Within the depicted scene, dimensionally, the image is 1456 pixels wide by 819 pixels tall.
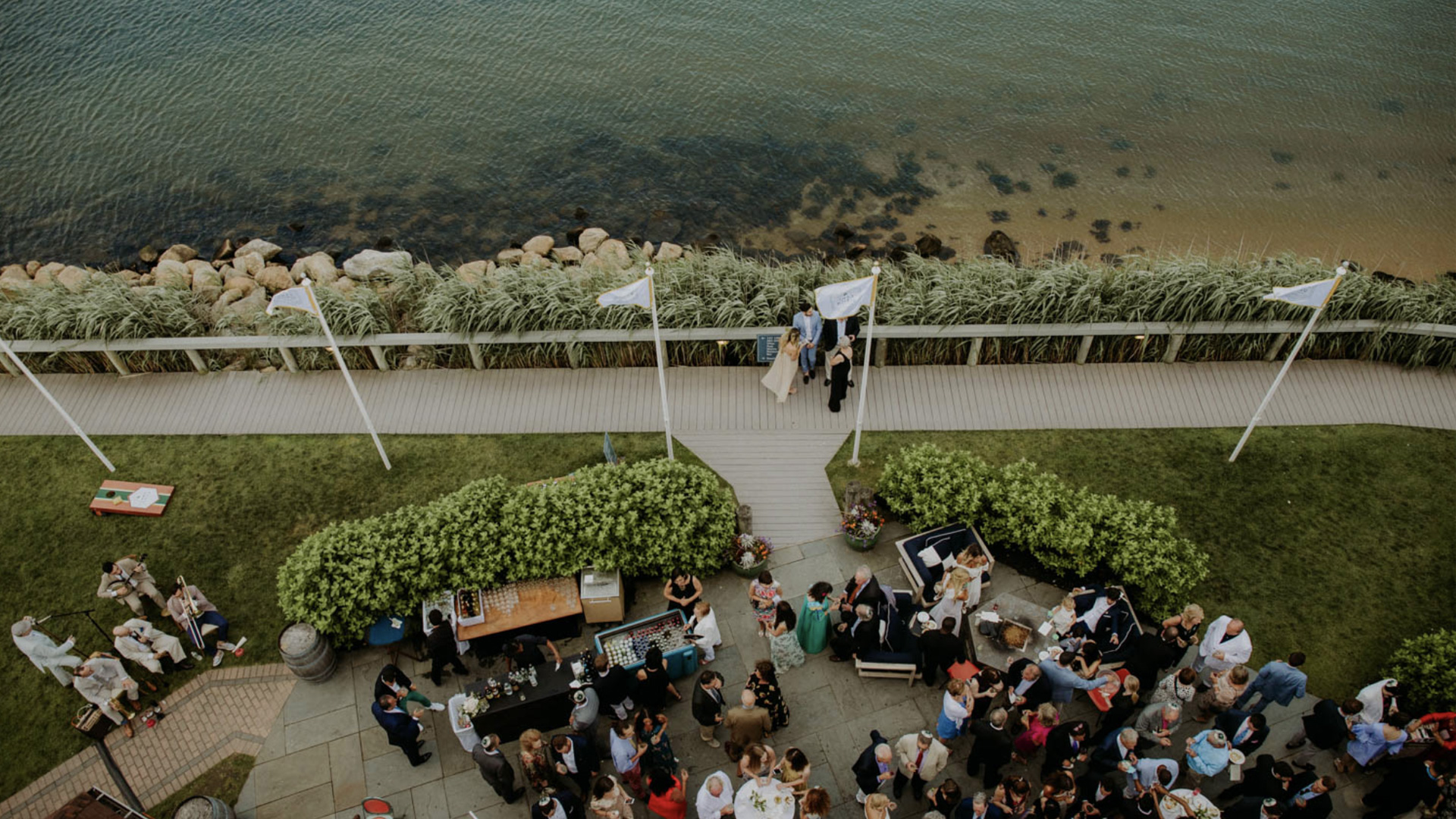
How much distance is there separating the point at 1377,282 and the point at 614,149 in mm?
19632

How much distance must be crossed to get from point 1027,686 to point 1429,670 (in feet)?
16.1

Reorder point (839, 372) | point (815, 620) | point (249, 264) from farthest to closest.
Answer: point (249, 264), point (839, 372), point (815, 620)

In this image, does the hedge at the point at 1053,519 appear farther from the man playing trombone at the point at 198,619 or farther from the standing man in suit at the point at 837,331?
the man playing trombone at the point at 198,619

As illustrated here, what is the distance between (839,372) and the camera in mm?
14164

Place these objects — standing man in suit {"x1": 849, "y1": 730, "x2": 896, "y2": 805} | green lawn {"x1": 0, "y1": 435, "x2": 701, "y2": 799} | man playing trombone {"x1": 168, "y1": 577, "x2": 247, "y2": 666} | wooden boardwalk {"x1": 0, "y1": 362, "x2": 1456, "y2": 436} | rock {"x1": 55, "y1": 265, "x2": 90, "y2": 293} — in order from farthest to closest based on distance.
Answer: rock {"x1": 55, "y1": 265, "x2": 90, "y2": 293}
wooden boardwalk {"x1": 0, "y1": 362, "x2": 1456, "y2": 436}
green lawn {"x1": 0, "y1": 435, "x2": 701, "y2": 799}
man playing trombone {"x1": 168, "y1": 577, "x2": 247, "y2": 666}
standing man in suit {"x1": 849, "y1": 730, "x2": 896, "y2": 805}

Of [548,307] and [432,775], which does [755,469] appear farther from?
[432,775]

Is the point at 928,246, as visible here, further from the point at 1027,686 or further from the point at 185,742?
the point at 185,742

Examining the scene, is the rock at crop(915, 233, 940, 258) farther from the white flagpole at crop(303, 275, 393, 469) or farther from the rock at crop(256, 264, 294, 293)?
the rock at crop(256, 264, 294, 293)

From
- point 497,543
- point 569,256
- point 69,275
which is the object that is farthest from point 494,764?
point 69,275

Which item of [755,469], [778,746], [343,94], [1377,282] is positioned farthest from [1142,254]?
[343,94]

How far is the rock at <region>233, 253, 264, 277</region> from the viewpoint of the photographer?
2089cm

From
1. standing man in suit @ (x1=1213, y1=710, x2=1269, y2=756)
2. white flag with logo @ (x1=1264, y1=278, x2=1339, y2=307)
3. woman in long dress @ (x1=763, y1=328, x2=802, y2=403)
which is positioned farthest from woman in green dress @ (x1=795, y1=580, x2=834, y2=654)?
white flag with logo @ (x1=1264, y1=278, x2=1339, y2=307)

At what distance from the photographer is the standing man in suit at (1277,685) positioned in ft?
32.8

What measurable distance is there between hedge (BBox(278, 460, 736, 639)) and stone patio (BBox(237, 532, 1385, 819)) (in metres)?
1.01
